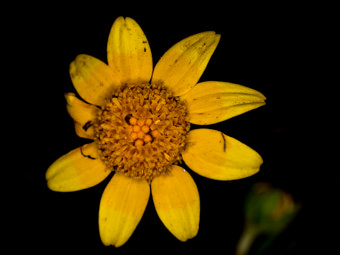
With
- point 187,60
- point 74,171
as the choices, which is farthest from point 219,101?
point 74,171

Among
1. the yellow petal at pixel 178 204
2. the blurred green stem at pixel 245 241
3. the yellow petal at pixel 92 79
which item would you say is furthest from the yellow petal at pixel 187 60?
the blurred green stem at pixel 245 241

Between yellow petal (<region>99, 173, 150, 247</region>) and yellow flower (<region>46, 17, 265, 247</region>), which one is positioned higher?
yellow flower (<region>46, 17, 265, 247</region>)

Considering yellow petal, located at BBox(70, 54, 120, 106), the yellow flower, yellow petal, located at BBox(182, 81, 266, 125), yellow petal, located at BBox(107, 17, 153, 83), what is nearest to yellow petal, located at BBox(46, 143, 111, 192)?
the yellow flower

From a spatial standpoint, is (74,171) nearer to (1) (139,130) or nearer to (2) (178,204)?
(1) (139,130)

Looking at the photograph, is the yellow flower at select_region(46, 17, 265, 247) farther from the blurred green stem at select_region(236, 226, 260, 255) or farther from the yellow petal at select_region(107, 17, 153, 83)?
the blurred green stem at select_region(236, 226, 260, 255)

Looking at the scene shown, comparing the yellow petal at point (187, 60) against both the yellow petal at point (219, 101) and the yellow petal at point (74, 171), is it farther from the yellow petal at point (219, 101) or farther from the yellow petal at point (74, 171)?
the yellow petal at point (74, 171)

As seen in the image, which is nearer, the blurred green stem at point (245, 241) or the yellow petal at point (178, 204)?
→ the yellow petal at point (178, 204)
